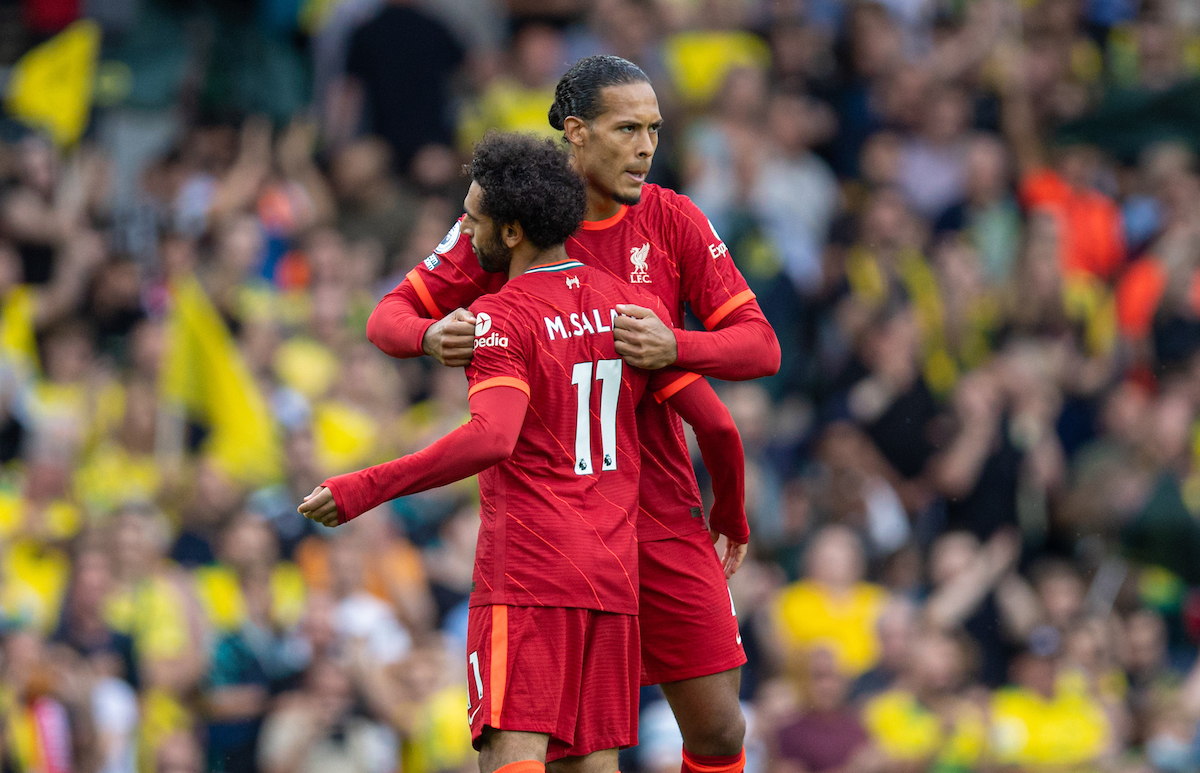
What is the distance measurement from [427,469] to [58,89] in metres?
8.59

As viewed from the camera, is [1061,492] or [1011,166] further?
[1011,166]

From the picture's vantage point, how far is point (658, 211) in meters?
5.23

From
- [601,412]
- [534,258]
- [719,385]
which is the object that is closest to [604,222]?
[534,258]


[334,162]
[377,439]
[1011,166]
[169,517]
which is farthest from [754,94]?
[169,517]

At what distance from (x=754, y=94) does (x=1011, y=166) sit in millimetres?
2326

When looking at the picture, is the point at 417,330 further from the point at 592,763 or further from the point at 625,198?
the point at 592,763

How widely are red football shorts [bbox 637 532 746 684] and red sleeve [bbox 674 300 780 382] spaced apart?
2.03 feet

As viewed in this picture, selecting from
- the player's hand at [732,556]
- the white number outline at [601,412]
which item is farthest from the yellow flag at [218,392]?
the white number outline at [601,412]

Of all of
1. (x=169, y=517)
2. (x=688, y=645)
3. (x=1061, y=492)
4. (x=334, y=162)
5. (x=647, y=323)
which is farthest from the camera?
(x=334, y=162)

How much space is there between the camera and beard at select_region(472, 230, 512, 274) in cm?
489

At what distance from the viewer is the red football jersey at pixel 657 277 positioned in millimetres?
5129

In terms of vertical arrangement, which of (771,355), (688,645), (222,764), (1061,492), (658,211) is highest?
(658,211)

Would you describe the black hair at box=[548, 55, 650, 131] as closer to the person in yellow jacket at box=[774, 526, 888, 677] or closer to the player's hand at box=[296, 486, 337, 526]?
the player's hand at box=[296, 486, 337, 526]

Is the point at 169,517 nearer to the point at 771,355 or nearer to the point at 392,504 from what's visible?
the point at 392,504
